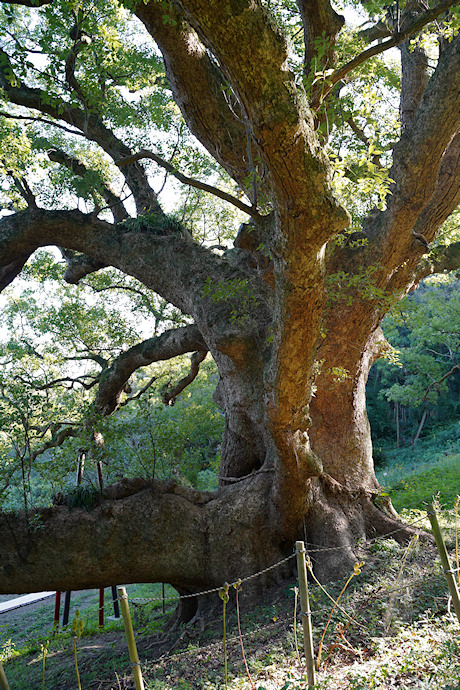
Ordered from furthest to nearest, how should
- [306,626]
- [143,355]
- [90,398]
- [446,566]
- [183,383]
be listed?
[90,398] → [183,383] → [143,355] → [446,566] → [306,626]

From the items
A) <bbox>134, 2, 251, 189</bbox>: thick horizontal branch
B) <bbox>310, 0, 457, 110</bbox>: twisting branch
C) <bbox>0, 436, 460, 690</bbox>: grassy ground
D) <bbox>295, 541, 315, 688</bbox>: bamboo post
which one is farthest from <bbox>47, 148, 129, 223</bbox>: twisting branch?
<bbox>295, 541, 315, 688</bbox>: bamboo post

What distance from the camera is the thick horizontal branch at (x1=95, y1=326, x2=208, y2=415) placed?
7.72m

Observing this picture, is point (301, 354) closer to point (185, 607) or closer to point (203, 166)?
point (185, 607)

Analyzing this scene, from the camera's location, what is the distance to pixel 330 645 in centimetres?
359

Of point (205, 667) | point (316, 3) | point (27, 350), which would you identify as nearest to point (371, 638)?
point (205, 667)

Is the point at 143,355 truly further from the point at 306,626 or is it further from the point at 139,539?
the point at 306,626

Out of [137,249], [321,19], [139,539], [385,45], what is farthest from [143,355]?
[385,45]

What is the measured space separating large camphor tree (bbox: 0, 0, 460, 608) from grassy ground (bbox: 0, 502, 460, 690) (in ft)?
1.84

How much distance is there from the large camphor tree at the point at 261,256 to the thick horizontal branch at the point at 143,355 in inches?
2.5

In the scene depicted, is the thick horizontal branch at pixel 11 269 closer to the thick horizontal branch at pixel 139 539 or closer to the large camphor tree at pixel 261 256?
the large camphor tree at pixel 261 256

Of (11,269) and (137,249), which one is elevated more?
(11,269)

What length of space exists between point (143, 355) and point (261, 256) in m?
2.75

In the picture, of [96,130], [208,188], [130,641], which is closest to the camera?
[130,641]

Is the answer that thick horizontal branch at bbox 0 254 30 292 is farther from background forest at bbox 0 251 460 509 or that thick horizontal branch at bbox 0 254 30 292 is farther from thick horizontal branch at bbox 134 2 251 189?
thick horizontal branch at bbox 134 2 251 189
